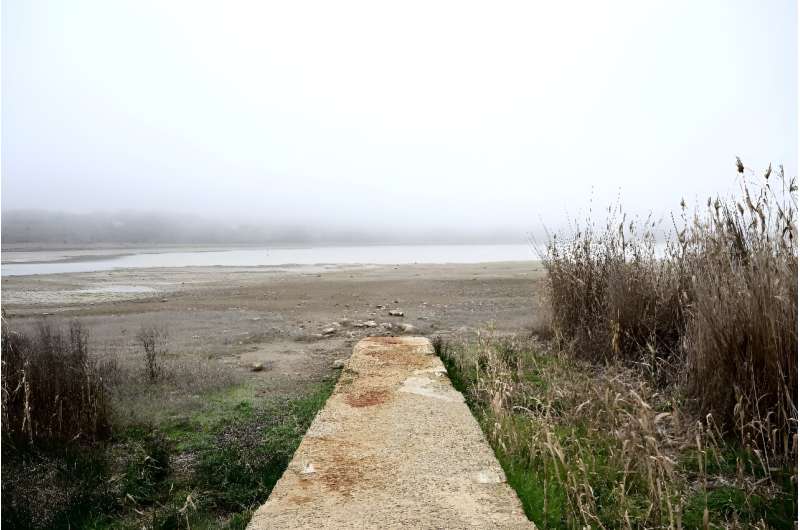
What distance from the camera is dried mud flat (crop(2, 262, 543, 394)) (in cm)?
775

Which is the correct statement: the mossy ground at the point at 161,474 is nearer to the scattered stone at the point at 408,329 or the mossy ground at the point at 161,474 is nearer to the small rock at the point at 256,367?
the small rock at the point at 256,367

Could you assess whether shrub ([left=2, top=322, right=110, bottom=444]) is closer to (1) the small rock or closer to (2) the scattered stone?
(1) the small rock

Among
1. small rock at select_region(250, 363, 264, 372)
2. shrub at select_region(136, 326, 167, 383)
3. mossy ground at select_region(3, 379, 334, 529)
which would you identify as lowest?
mossy ground at select_region(3, 379, 334, 529)

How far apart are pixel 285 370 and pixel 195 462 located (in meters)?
2.76

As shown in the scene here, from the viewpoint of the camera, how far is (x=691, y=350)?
406 centimetres

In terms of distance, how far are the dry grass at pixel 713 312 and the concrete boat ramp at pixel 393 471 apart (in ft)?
4.95

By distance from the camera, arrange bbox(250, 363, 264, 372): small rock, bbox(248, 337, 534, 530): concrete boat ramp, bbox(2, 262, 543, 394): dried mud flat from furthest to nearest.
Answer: bbox(2, 262, 543, 394): dried mud flat < bbox(250, 363, 264, 372): small rock < bbox(248, 337, 534, 530): concrete boat ramp

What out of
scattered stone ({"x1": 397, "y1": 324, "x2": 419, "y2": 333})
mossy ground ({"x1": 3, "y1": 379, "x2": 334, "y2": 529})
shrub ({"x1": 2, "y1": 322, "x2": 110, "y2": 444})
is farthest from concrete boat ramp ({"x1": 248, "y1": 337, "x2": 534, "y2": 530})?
scattered stone ({"x1": 397, "y1": 324, "x2": 419, "y2": 333})

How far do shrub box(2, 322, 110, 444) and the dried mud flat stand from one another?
194 centimetres

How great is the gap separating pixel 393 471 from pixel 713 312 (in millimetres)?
2638

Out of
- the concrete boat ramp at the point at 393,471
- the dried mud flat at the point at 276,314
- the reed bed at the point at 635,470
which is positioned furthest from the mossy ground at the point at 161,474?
the reed bed at the point at 635,470

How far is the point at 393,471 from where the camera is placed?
3.06 m

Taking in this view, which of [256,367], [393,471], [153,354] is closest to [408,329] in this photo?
[256,367]

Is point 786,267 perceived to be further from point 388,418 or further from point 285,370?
point 285,370
